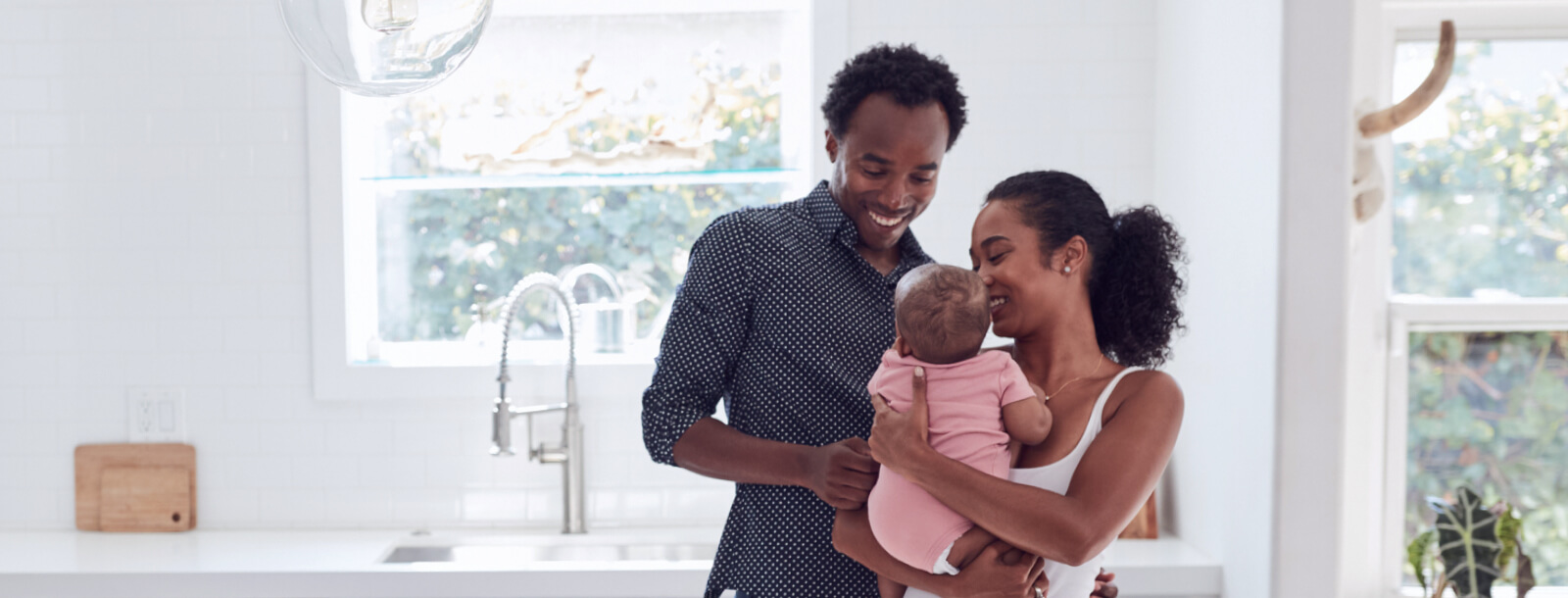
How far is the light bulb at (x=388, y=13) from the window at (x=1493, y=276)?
252 centimetres

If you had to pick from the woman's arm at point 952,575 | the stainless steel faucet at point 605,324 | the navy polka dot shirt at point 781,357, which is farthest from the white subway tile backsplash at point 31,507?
the woman's arm at point 952,575

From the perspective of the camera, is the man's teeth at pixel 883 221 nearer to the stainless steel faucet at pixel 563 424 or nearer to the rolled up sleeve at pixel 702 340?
the rolled up sleeve at pixel 702 340

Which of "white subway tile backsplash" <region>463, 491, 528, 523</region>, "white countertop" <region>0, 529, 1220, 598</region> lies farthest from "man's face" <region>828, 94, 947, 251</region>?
"white subway tile backsplash" <region>463, 491, 528, 523</region>

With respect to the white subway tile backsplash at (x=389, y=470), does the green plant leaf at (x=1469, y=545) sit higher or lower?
lower

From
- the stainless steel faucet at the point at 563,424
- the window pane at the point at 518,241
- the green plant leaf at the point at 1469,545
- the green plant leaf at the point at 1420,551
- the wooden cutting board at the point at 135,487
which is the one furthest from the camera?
the window pane at the point at 518,241

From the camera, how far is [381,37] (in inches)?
44.6

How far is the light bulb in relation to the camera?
1117mm

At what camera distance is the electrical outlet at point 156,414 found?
274 centimetres

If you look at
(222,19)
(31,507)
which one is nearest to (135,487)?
(31,507)

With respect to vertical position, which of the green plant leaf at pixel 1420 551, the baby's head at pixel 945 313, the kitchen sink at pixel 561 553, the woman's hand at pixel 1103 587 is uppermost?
the baby's head at pixel 945 313

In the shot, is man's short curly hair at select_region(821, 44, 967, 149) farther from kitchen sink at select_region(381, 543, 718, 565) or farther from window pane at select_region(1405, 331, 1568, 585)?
window pane at select_region(1405, 331, 1568, 585)

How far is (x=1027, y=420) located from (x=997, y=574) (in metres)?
0.18

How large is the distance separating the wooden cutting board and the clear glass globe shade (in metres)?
1.97

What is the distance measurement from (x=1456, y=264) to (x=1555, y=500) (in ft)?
2.12
